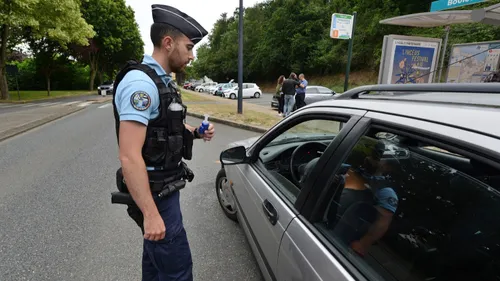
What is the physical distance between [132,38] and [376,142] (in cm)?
4253

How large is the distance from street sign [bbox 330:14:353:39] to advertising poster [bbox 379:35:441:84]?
1.70m

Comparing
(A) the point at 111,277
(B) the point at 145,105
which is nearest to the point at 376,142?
(B) the point at 145,105

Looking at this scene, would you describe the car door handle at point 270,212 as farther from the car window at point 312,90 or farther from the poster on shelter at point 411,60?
the car window at point 312,90

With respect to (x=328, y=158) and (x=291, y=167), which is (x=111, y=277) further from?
(x=328, y=158)

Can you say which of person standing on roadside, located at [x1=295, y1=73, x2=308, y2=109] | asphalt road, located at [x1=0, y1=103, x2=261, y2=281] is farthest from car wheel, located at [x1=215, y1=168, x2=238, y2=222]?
person standing on roadside, located at [x1=295, y1=73, x2=308, y2=109]

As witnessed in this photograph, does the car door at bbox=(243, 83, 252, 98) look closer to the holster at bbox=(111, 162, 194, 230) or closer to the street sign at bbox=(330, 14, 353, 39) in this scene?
the street sign at bbox=(330, 14, 353, 39)

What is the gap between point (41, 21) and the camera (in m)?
17.1

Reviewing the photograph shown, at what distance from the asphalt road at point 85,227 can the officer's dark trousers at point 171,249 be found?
2.33 ft

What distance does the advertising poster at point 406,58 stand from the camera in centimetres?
607

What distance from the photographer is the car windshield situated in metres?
2.76

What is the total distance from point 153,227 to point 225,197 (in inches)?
71.1

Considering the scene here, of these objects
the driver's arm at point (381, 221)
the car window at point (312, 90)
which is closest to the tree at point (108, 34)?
the car window at point (312, 90)

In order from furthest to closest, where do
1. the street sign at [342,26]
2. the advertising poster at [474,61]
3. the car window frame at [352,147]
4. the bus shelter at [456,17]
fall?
the street sign at [342,26] < the advertising poster at [474,61] < the bus shelter at [456,17] < the car window frame at [352,147]

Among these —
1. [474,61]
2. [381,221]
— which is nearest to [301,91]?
[474,61]
